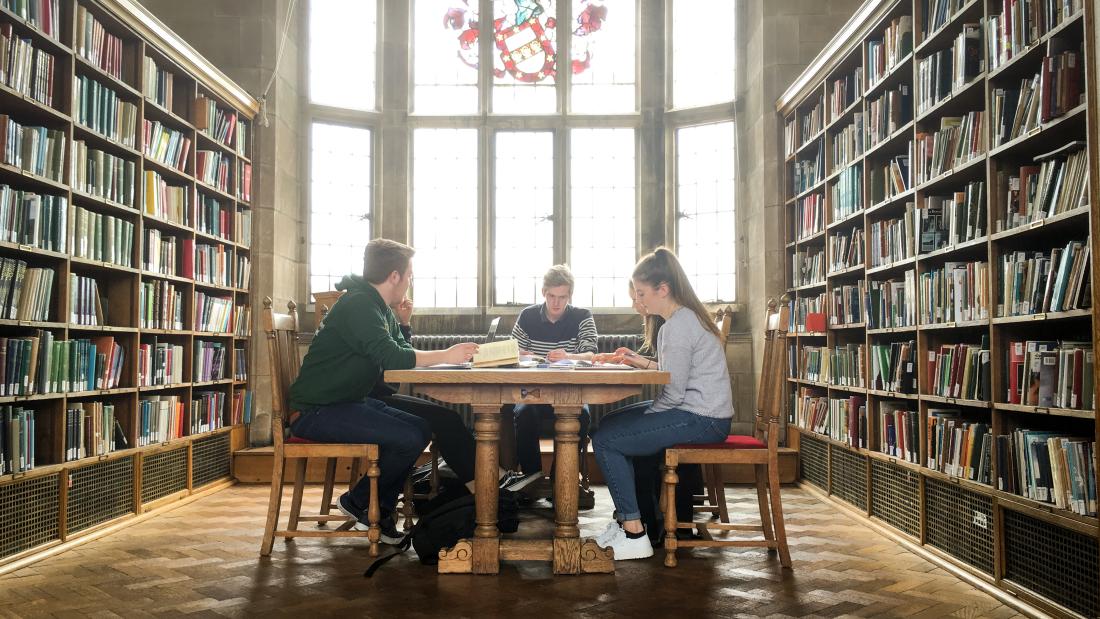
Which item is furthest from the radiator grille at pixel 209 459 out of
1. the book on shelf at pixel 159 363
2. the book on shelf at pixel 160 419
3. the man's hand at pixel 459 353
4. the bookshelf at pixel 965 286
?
the bookshelf at pixel 965 286

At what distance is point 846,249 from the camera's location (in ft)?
15.8

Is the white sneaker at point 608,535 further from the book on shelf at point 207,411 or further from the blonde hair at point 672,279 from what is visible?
the book on shelf at point 207,411

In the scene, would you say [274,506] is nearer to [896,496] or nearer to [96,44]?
[96,44]

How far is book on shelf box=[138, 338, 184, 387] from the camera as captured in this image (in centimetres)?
446

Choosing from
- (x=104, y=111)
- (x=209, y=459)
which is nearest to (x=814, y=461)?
(x=209, y=459)

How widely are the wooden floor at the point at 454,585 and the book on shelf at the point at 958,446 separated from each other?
1.32 ft

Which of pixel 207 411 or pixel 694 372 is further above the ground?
pixel 694 372

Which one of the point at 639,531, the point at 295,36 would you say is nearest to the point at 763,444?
the point at 639,531

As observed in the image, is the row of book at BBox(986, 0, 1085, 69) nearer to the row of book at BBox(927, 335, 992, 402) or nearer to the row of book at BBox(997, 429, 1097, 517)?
the row of book at BBox(927, 335, 992, 402)

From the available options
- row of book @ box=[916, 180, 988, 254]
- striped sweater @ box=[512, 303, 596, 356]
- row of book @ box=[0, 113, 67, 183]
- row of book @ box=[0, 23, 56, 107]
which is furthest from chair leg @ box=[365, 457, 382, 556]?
row of book @ box=[916, 180, 988, 254]

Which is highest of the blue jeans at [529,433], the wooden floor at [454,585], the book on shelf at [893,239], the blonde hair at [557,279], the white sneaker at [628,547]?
the book on shelf at [893,239]

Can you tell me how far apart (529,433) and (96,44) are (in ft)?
9.60

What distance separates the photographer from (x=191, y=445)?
16.3ft

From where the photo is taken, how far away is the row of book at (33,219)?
134 inches
